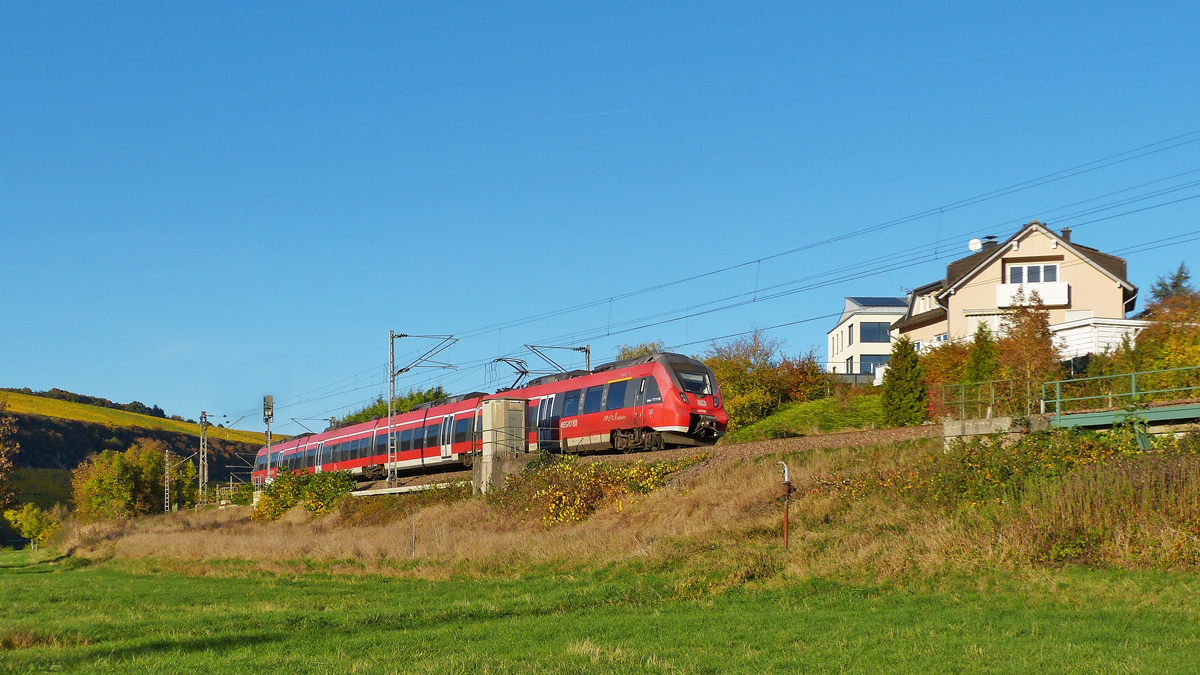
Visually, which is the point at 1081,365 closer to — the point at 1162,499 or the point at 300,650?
the point at 1162,499

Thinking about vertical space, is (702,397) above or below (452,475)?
above

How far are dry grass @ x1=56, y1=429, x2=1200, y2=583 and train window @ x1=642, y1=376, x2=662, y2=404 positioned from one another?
350 centimetres

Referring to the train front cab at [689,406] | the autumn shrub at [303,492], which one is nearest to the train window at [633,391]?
the train front cab at [689,406]

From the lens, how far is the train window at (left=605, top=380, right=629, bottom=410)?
34.0 meters

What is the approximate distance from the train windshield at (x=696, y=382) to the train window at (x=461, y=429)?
11.9m

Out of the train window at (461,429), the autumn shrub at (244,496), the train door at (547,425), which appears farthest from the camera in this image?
the autumn shrub at (244,496)

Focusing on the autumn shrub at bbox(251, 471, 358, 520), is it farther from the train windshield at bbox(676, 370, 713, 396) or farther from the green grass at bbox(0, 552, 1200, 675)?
the green grass at bbox(0, 552, 1200, 675)

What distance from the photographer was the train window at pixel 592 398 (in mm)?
35125

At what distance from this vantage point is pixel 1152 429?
67.2ft

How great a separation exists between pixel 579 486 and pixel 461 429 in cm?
1217

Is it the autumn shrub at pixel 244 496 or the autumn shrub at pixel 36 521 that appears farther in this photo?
the autumn shrub at pixel 36 521

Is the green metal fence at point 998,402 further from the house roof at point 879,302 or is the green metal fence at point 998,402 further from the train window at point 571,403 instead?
the house roof at point 879,302

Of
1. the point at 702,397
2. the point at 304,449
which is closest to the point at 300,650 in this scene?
the point at 702,397

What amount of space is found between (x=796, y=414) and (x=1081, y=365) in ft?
36.9
